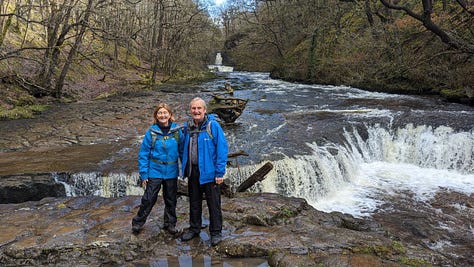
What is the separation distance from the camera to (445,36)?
15.3 meters

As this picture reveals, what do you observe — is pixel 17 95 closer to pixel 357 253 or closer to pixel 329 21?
pixel 357 253

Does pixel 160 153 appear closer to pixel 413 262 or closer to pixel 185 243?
pixel 185 243

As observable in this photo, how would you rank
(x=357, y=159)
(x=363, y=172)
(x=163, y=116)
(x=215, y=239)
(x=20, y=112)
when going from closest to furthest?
(x=163, y=116) < (x=215, y=239) < (x=363, y=172) < (x=357, y=159) < (x=20, y=112)

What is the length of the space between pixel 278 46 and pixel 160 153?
36.0m

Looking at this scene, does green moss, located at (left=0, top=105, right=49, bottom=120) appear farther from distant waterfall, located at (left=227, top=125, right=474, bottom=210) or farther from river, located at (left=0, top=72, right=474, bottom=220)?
distant waterfall, located at (left=227, top=125, right=474, bottom=210)

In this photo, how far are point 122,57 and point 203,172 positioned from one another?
3523cm

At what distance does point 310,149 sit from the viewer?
10.9m

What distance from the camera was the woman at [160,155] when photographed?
457cm

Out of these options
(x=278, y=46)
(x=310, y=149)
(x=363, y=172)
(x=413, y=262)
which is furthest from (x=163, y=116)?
(x=278, y=46)

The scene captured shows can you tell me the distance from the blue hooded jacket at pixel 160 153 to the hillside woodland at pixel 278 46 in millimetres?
9141

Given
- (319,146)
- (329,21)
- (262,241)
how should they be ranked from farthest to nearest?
(329,21)
(319,146)
(262,241)

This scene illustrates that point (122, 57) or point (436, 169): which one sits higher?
point (122, 57)

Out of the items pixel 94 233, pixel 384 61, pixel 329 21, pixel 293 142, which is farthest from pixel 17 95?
pixel 329 21

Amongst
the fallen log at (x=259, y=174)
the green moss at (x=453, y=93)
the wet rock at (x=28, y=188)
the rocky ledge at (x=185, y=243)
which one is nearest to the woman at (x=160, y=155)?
the rocky ledge at (x=185, y=243)
